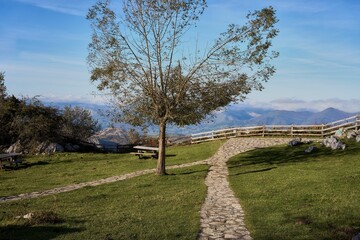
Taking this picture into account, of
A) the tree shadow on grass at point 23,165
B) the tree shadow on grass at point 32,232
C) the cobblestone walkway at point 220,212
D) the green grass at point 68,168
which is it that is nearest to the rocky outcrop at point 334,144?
the cobblestone walkway at point 220,212

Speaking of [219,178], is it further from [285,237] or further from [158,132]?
[285,237]

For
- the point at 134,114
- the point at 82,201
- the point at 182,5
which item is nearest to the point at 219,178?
A: the point at 134,114

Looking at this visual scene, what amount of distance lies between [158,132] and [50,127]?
25.9 meters

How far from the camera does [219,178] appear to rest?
→ 25266 mm

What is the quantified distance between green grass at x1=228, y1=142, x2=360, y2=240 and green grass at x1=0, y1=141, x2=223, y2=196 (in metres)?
8.82

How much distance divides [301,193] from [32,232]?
493 inches

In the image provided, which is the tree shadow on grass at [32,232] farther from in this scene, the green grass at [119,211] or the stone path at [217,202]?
the stone path at [217,202]

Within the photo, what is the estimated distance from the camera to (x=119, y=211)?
16.4m

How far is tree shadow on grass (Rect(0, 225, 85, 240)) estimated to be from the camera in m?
12.4

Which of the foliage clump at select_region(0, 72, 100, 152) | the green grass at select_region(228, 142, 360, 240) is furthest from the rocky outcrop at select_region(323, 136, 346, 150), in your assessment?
the foliage clump at select_region(0, 72, 100, 152)

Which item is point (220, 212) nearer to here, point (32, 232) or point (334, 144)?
point (32, 232)

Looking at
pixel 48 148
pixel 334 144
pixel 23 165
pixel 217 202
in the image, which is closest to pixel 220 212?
pixel 217 202

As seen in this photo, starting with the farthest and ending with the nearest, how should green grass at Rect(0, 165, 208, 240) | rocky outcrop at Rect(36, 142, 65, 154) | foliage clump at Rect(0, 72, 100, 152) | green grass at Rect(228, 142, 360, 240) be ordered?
foliage clump at Rect(0, 72, 100, 152)
rocky outcrop at Rect(36, 142, 65, 154)
green grass at Rect(0, 165, 208, 240)
green grass at Rect(228, 142, 360, 240)

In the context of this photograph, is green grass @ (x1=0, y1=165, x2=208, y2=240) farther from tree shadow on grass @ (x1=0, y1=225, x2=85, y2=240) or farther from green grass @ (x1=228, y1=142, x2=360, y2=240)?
green grass @ (x1=228, y1=142, x2=360, y2=240)
